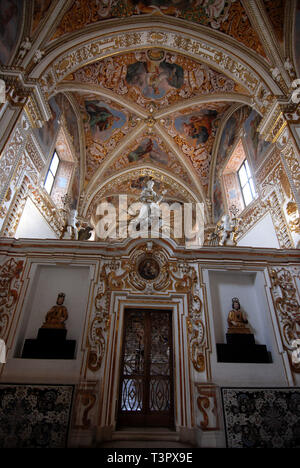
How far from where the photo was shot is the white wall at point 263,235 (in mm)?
8469

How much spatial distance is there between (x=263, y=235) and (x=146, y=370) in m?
6.13

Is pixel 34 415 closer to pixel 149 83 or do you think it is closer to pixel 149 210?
pixel 149 210

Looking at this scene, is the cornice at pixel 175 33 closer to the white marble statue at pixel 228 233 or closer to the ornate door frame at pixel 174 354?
the white marble statue at pixel 228 233

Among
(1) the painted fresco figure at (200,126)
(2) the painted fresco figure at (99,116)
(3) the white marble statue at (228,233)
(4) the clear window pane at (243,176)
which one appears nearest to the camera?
(3) the white marble statue at (228,233)

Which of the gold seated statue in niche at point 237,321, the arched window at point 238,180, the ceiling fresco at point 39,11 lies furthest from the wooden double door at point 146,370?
the ceiling fresco at point 39,11

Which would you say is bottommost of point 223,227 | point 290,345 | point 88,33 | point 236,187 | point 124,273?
point 290,345

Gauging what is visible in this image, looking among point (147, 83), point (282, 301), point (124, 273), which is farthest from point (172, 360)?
point (147, 83)

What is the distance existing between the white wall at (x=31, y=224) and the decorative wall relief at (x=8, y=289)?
1728 millimetres

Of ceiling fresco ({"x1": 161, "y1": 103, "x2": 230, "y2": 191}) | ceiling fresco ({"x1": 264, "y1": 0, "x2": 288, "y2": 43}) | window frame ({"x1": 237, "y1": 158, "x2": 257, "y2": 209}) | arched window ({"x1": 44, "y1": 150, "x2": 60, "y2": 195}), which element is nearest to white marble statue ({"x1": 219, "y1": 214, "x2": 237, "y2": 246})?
window frame ({"x1": 237, "y1": 158, "x2": 257, "y2": 209})

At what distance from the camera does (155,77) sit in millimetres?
10930
